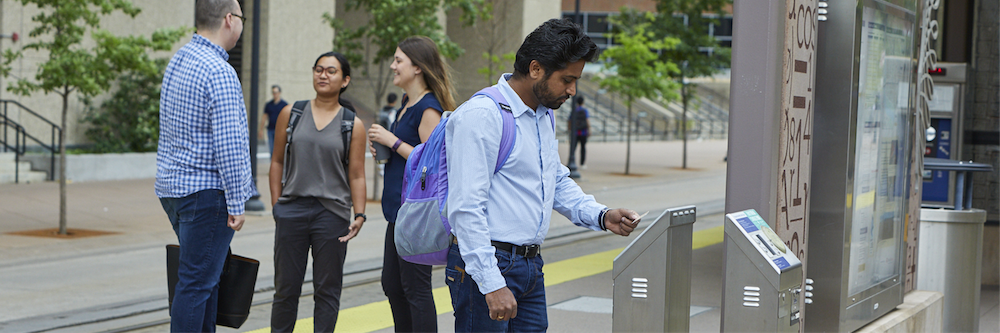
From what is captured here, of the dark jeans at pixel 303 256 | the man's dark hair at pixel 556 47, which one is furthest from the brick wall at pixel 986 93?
the man's dark hair at pixel 556 47

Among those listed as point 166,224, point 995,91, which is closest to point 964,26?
point 995,91

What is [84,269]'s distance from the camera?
28.2 ft

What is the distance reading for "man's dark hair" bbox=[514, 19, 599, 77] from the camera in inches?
130

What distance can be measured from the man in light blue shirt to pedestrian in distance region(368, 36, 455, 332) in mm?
1382

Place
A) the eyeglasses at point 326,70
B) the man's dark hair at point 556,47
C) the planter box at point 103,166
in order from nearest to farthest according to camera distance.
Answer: the man's dark hair at point 556,47, the eyeglasses at point 326,70, the planter box at point 103,166

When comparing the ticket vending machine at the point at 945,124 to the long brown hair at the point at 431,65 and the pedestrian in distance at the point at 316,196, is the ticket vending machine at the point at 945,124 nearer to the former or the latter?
the long brown hair at the point at 431,65

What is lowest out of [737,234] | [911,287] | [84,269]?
[84,269]

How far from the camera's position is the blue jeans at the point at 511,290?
3389 mm

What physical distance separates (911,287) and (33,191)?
12.5 m

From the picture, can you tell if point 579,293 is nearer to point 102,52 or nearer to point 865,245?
point 865,245

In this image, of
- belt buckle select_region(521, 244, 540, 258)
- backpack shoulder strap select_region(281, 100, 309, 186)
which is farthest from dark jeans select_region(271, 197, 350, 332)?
belt buckle select_region(521, 244, 540, 258)

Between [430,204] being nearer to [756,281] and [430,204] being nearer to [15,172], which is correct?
[756,281]

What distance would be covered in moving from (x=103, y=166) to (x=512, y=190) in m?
15.0

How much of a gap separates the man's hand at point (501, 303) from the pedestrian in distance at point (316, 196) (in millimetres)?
2054
